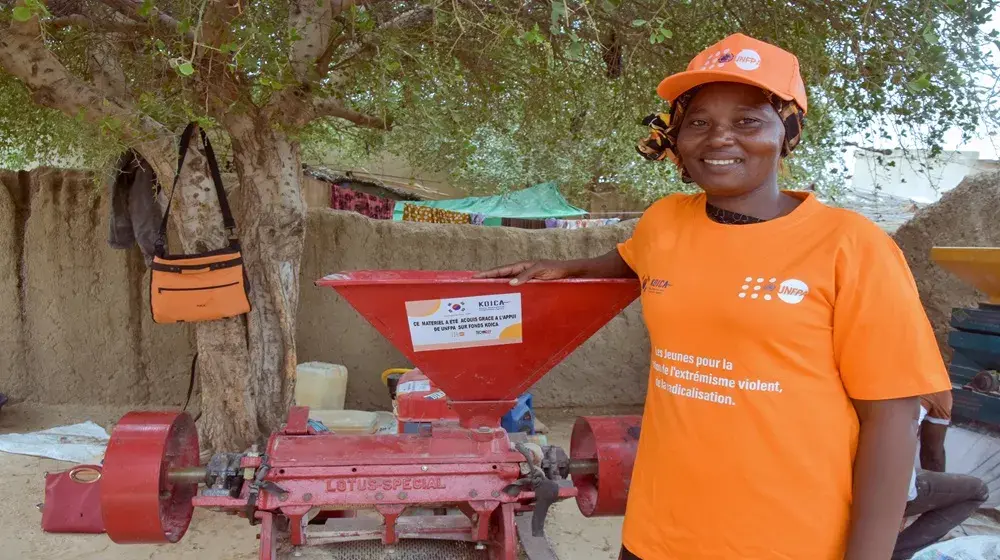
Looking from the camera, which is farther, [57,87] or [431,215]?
[431,215]

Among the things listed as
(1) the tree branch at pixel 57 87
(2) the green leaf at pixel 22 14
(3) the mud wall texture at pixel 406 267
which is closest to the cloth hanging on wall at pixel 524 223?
(3) the mud wall texture at pixel 406 267

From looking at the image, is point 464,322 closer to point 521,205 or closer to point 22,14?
point 22,14

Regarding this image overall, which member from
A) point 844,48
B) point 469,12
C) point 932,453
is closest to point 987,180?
point 844,48

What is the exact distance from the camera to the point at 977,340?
3.44 m

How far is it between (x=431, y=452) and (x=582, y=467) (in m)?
0.56

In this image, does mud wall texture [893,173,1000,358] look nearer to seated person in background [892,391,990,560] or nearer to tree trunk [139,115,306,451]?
seated person in background [892,391,990,560]

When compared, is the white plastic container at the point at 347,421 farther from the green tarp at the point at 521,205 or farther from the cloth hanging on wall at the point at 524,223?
the cloth hanging on wall at the point at 524,223

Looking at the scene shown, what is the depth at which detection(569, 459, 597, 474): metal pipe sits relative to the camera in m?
2.45

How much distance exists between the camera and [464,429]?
2.43m

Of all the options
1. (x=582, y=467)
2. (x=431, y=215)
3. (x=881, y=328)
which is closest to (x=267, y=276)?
(x=582, y=467)

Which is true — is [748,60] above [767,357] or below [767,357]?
above

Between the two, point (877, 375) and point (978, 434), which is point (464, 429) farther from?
point (978, 434)

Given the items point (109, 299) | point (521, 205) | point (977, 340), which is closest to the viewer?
point (977, 340)

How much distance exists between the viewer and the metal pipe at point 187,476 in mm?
2291
